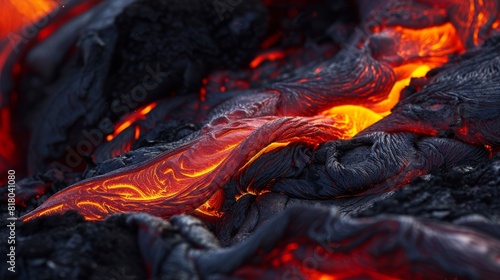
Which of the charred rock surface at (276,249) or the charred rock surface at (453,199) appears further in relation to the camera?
the charred rock surface at (453,199)

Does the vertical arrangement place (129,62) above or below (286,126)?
above

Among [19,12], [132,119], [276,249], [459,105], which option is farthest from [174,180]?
[19,12]

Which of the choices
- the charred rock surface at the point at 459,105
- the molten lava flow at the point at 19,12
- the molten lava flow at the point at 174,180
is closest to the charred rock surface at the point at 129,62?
the molten lava flow at the point at 19,12

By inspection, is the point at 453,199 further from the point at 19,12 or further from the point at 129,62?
the point at 19,12

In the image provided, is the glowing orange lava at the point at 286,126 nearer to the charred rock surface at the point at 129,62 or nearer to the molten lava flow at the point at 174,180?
the molten lava flow at the point at 174,180

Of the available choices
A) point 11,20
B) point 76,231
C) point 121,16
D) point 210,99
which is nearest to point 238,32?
point 210,99

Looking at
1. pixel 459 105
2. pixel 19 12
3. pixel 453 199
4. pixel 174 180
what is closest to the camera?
pixel 453 199

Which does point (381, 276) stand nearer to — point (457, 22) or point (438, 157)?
point (438, 157)

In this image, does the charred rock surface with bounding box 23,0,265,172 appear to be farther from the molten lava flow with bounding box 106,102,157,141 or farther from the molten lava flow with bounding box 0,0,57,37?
the molten lava flow with bounding box 0,0,57,37

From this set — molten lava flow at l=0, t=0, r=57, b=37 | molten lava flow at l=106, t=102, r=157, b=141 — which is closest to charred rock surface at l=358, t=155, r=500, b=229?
molten lava flow at l=106, t=102, r=157, b=141

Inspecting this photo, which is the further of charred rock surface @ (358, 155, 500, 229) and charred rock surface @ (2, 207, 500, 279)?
charred rock surface @ (358, 155, 500, 229)

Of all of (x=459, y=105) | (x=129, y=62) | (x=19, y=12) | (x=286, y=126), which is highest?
(x=19, y=12)
